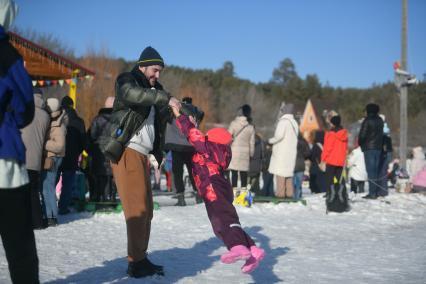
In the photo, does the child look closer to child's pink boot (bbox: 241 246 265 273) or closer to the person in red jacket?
child's pink boot (bbox: 241 246 265 273)

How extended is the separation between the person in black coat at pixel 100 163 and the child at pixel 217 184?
3655 mm

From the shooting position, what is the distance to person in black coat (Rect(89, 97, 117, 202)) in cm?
873

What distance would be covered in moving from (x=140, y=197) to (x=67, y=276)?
1.04 meters

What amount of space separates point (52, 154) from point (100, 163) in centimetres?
135

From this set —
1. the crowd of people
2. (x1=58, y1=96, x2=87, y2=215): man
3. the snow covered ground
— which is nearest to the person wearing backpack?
the snow covered ground

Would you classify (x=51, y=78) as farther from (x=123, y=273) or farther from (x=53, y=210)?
(x=123, y=273)

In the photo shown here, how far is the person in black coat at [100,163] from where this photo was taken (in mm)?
8734

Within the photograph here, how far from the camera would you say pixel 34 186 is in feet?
23.7

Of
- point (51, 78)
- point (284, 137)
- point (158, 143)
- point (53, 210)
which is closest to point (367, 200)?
point (284, 137)

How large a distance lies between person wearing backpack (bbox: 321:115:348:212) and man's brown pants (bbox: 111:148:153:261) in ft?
21.4

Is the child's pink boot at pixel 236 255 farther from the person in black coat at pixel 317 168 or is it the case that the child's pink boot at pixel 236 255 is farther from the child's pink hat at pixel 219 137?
the person in black coat at pixel 317 168

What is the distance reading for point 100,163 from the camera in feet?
30.1

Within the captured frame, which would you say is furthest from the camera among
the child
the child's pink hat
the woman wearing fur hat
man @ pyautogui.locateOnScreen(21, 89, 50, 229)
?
the woman wearing fur hat

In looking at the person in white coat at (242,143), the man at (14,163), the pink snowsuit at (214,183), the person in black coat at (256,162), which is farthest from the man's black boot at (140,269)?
the person in black coat at (256,162)
